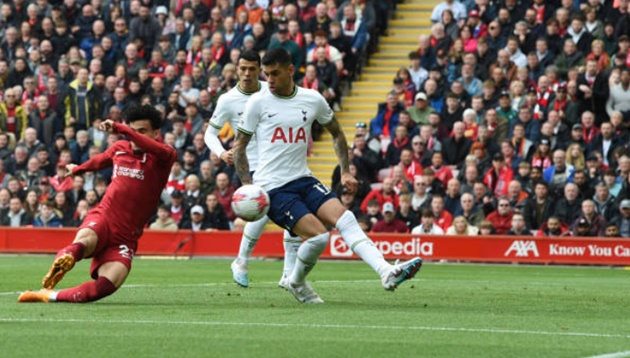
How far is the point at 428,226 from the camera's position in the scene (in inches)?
974

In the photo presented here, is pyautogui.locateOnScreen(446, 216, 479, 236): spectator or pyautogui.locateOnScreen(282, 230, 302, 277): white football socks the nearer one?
pyautogui.locateOnScreen(282, 230, 302, 277): white football socks

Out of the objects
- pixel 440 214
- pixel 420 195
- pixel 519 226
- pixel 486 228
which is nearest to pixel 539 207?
pixel 519 226

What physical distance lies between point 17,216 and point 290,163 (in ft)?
52.8

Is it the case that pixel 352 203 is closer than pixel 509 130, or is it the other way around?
pixel 509 130

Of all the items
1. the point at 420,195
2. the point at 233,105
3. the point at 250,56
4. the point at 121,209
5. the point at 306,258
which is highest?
the point at 250,56

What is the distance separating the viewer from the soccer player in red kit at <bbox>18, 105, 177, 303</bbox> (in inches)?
504

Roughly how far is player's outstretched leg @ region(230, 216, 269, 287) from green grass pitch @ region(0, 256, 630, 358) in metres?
0.13

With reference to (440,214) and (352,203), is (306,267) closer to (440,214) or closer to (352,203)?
(440,214)

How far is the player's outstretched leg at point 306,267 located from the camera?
13.0m

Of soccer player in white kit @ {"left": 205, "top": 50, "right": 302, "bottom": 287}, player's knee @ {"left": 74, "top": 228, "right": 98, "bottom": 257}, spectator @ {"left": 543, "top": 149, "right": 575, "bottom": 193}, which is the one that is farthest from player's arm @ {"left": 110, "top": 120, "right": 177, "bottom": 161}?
spectator @ {"left": 543, "top": 149, "right": 575, "bottom": 193}

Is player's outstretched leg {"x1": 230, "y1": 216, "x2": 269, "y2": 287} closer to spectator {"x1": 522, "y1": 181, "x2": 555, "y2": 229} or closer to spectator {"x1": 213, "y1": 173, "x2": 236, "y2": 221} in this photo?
spectator {"x1": 522, "y1": 181, "x2": 555, "y2": 229}

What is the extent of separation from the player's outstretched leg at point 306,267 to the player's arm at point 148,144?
1.48m

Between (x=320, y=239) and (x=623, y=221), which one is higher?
(x=320, y=239)

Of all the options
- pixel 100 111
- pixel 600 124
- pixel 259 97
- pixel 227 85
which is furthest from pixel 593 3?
pixel 259 97
